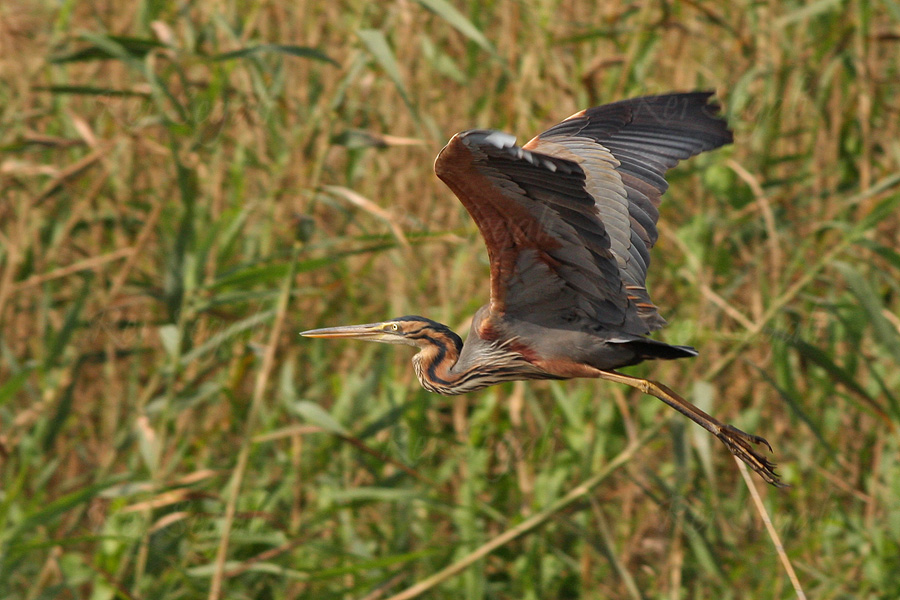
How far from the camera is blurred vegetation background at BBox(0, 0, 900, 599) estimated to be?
4.05 metres

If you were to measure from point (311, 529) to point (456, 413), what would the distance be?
0.75m

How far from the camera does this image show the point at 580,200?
2541 mm

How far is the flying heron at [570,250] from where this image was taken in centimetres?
256

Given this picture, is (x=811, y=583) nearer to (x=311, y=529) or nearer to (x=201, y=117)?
(x=311, y=529)

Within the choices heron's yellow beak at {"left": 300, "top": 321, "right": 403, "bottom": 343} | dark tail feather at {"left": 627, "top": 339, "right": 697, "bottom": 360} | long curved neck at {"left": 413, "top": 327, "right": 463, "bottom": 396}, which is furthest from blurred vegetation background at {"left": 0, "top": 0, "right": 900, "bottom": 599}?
dark tail feather at {"left": 627, "top": 339, "right": 697, "bottom": 360}

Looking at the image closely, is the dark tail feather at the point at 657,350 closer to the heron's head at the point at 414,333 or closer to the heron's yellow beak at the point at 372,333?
the heron's head at the point at 414,333

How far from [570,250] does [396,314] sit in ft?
5.75

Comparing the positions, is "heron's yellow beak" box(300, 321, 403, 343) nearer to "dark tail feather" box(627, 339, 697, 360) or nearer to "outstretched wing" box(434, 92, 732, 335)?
"outstretched wing" box(434, 92, 732, 335)

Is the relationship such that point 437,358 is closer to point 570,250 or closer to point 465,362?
point 465,362

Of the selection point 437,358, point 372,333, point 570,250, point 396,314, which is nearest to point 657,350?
point 570,250

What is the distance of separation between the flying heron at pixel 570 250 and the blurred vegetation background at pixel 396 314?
25.6 inches

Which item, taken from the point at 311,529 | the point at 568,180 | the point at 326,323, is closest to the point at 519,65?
the point at 326,323

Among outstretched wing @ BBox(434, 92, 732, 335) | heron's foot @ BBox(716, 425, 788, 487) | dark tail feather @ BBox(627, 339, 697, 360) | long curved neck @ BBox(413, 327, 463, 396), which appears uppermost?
outstretched wing @ BBox(434, 92, 732, 335)

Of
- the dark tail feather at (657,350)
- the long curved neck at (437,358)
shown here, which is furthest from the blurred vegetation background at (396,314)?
the dark tail feather at (657,350)
